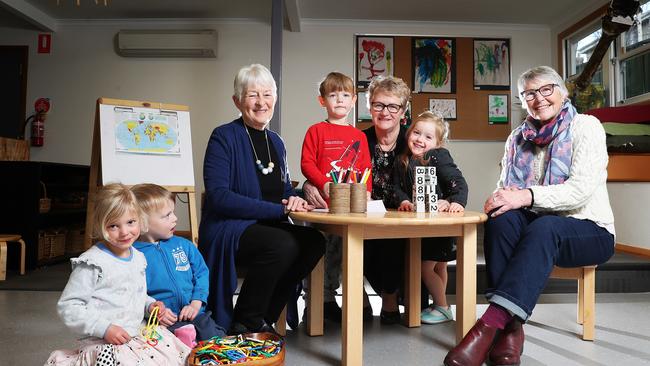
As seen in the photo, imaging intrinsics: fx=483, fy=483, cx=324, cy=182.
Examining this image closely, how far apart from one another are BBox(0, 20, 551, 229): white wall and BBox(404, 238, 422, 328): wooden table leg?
3.76 m

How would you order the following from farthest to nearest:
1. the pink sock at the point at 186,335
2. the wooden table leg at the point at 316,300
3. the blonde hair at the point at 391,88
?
1. the blonde hair at the point at 391,88
2. the wooden table leg at the point at 316,300
3. the pink sock at the point at 186,335

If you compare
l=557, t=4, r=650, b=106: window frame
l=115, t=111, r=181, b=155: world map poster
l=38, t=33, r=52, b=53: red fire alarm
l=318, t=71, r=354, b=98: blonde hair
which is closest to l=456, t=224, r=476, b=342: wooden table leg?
l=318, t=71, r=354, b=98: blonde hair

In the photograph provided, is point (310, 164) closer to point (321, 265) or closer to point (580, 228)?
point (321, 265)

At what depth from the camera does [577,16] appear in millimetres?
5480

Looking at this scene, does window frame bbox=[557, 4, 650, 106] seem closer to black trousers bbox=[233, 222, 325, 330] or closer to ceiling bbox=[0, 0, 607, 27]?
ceiling bbox=[0, 0, 607, 27]

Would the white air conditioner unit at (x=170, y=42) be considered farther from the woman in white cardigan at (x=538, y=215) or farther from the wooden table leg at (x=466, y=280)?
the wooden table leg at (x=466, y=280)

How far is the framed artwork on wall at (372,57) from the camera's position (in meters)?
5.85

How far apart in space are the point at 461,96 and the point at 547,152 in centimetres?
406

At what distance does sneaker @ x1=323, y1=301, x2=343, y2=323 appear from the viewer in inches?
91.7

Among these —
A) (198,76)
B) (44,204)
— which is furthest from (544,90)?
(198,76)

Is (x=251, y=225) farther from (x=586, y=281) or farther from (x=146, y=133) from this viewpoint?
(x=146, y=133)

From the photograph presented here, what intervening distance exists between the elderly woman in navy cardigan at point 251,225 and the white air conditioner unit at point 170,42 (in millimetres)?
4012

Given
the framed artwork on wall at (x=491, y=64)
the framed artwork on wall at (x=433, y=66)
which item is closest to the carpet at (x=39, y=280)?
the framed artwork on wall at (x=433, y=66)

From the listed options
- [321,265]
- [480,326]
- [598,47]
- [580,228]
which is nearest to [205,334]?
[321,265]
